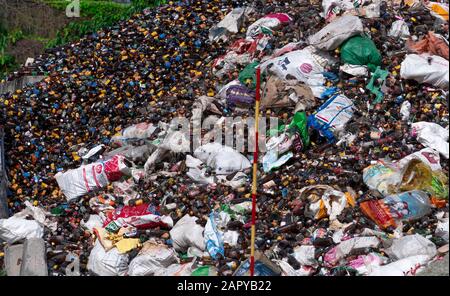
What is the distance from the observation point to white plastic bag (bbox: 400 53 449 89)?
8852mm

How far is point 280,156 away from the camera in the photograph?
8930 millimetres

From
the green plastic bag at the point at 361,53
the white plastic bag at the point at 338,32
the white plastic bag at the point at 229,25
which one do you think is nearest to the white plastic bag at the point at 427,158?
the green plastic bag at the point at 361,53

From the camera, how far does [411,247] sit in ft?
22.8

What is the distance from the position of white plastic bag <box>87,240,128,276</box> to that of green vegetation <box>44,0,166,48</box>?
23.0 ft

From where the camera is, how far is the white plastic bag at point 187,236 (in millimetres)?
8039

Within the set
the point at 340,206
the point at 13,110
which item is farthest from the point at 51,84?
the point at 340,206

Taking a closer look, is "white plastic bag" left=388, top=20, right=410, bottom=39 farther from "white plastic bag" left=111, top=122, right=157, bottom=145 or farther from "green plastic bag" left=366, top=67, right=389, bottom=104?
"white plastic bag" left=111, top=122, right=157, bottom=145

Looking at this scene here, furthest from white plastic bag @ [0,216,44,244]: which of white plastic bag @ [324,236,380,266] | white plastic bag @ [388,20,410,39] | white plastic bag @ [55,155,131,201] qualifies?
white plastic bag @ [388,20,410,39]

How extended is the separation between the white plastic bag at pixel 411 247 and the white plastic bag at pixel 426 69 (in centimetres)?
237

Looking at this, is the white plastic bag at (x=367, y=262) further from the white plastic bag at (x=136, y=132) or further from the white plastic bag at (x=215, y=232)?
the white plastic bag at (x=136, y=132)

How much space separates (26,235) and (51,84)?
380 centimetres

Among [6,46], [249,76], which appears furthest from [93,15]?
[249,76]
